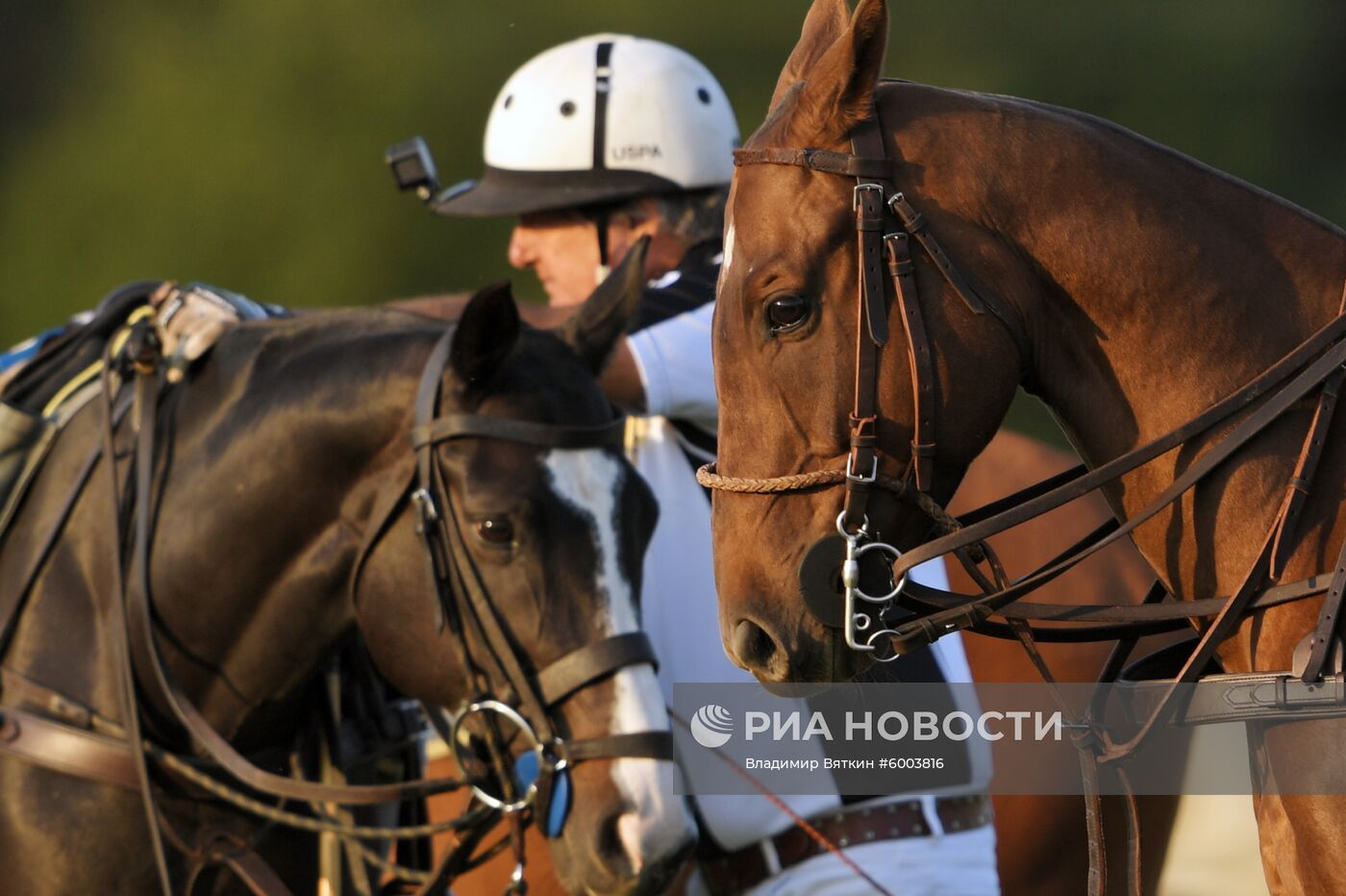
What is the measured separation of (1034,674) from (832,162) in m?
2.36

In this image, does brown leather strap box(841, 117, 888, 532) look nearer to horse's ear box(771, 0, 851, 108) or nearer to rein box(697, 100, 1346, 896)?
rein box(697, 100, 1346, 896)

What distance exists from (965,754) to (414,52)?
A: 41.3ft

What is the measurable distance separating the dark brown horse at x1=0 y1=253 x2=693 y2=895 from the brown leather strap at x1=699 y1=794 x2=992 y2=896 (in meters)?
0.54

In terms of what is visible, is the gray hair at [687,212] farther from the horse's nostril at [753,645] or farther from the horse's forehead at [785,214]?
the horse's nostril at [753,645]

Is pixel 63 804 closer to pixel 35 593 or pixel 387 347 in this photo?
pixel 35 593

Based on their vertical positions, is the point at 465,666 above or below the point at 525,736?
above

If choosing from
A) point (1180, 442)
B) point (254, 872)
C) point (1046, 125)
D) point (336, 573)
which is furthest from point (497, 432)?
point (1180, 442)

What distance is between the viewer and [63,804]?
152 inches

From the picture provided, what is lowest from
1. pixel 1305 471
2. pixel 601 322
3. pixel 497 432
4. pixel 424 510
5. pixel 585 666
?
pixel 585 666

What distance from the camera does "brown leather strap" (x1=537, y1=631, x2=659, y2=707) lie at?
3789mm

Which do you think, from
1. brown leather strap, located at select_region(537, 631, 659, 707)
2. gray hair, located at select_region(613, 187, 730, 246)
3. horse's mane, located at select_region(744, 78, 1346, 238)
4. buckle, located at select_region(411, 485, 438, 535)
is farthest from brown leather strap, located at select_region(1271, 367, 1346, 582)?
gray hair, located at select_region(613, 187, 730, 246)

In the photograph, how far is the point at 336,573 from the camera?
3885 millimetres

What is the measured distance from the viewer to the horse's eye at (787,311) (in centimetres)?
265

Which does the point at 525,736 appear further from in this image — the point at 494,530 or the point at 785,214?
the point at 785,214
